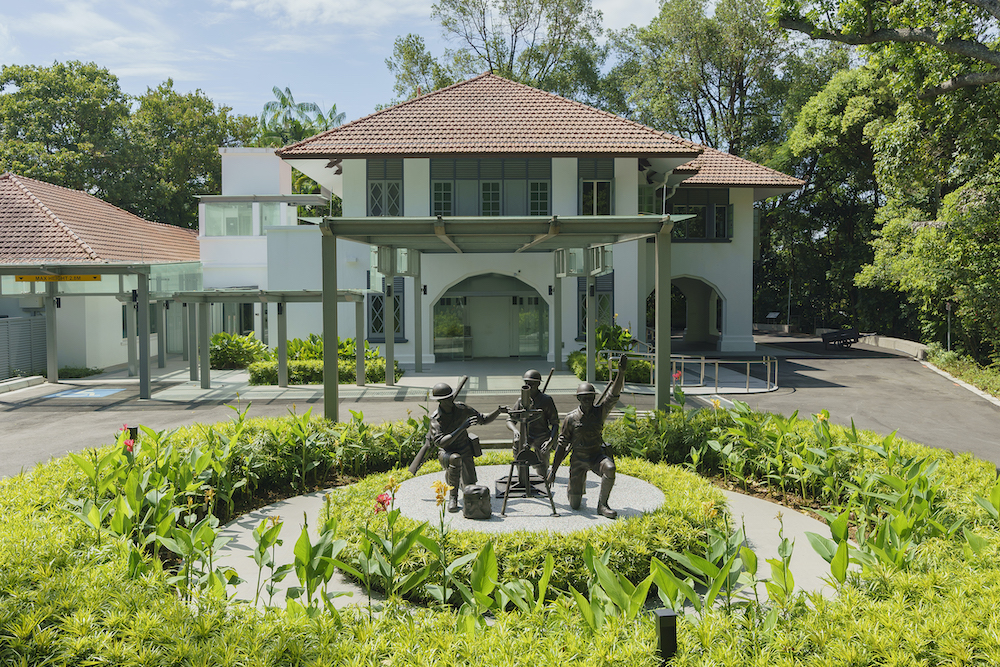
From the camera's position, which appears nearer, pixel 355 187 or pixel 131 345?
pixel 131 345

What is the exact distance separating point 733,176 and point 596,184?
7.25 m

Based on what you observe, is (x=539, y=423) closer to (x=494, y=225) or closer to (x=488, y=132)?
(x=494, y=225)

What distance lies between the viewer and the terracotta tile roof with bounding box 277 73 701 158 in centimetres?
2072

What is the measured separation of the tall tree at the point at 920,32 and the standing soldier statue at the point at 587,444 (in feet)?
40.2

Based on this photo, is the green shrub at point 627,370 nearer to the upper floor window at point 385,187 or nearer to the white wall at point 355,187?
the upper floor window at point 385,187

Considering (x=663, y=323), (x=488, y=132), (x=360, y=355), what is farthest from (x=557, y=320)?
(x=663, y=323)

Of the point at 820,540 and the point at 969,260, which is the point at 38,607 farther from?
the point at 969,260

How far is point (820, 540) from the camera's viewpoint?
15.2 ft

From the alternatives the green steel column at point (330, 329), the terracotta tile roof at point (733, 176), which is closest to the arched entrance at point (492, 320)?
the terracotta tile roof at point (733, 176)

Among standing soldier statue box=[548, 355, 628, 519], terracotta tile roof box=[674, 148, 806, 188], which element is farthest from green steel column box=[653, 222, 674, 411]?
terracotta tile roof box=[674, 148, 806, 188]

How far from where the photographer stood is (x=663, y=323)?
1069 centimetres

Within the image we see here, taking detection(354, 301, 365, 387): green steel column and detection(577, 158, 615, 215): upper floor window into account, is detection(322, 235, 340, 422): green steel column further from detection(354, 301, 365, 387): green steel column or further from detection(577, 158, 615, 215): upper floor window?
detection(577, 158, 615, 215): upper floor window

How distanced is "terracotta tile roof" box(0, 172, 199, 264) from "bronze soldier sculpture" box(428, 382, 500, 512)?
17163 mm

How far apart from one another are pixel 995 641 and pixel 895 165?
18.6 m
